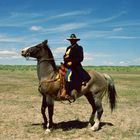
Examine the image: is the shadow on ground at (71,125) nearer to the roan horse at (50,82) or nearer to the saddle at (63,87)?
the roan horse at (50,82)

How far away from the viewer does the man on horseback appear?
12293mm

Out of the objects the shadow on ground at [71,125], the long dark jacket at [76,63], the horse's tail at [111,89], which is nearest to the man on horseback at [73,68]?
the long dark jacket at [76,63]

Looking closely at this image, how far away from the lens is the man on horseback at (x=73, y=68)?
12.3 meters

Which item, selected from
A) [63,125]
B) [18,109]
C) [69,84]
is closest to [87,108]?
[18,109]

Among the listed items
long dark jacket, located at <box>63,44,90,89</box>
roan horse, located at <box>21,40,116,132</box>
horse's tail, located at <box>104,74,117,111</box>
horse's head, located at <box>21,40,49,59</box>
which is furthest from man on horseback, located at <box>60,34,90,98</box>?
horse's tail, located at <box>104,74,117,111</box>

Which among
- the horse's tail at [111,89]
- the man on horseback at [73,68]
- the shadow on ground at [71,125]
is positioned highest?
the man on horseback at [73,68]

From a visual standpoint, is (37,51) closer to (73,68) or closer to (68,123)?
(73,68)

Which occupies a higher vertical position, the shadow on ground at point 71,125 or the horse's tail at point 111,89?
the horse's tail at point 111,89

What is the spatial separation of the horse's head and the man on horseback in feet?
2.61

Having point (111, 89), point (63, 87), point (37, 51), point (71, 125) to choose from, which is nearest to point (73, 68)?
point (63, 87)

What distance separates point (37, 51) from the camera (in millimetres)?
12602

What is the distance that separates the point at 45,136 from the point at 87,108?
7.10 m

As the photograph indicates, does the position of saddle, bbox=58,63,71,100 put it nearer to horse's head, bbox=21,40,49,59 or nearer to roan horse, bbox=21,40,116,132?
roan horse, bbox=21,40,116,132

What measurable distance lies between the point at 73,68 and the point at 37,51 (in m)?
1.45
